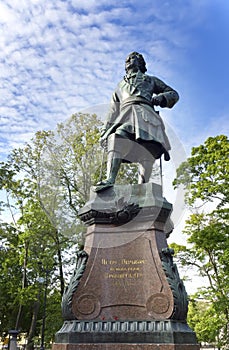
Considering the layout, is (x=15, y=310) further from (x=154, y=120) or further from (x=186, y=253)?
(x=154, y=120)

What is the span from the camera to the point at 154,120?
869cm

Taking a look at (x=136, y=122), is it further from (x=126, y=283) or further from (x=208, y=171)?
(x=208, y=171)

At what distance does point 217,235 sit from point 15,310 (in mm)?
19959

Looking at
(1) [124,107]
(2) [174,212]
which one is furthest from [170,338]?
(1) [124,107]

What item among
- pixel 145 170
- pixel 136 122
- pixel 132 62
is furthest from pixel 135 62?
pixel 145 170

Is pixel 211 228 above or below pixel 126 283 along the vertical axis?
above

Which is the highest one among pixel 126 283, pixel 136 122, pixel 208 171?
pixel 208 171

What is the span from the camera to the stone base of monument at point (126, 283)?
21.2 ft

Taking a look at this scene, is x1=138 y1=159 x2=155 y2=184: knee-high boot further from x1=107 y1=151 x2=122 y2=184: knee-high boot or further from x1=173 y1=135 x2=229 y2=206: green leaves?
x1=173 y1=135 x2=229 y2=206: green leaves

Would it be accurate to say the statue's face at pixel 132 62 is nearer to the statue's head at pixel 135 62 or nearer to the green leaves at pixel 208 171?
the statue's head at pixel 135 62

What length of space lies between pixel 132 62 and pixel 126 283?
4.84 m

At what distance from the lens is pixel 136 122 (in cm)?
846

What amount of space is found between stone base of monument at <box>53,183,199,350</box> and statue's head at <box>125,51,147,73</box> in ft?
9.63

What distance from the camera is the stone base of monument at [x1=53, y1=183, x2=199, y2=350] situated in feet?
21.2
